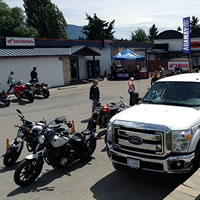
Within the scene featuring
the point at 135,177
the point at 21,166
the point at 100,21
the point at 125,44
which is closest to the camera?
the point at 21,166

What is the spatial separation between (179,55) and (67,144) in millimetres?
41657

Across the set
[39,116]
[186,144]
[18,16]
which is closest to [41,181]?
[186,144]

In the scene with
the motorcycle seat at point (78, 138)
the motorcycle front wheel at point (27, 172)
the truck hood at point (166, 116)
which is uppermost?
the truck hood at point (166, 116)

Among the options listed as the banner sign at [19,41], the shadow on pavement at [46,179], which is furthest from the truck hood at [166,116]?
the banner sign at [19,41]

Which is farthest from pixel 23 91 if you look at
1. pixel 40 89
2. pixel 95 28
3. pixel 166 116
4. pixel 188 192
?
pixel 95 28

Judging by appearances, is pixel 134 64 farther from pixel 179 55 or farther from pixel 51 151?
pixel 51 151

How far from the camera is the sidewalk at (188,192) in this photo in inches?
163

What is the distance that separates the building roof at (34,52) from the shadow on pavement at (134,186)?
16.4 m

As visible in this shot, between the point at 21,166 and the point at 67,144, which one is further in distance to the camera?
the point at 67,144

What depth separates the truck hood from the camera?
505 cm

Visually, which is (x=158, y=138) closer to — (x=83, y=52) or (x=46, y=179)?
(x=46, y=179)

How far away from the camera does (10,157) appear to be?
22.1 ft

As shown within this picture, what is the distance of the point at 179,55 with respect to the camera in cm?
4462

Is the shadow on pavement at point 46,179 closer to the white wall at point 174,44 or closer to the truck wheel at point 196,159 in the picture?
the truck wheel at point 196,159
